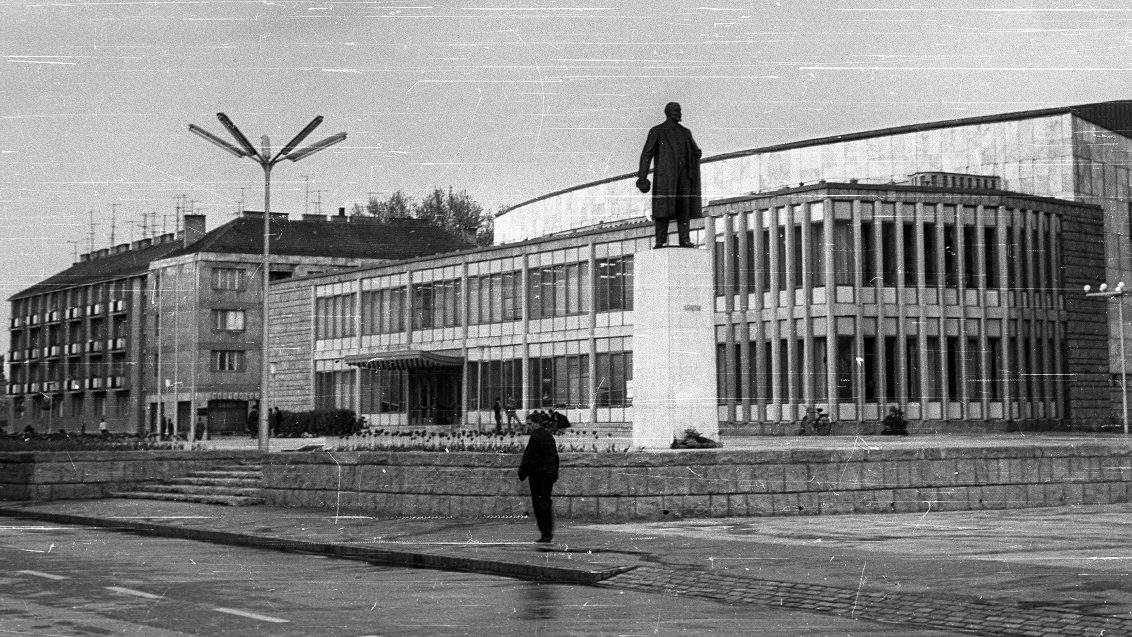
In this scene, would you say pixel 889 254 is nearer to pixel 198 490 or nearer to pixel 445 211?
pixel 198 490

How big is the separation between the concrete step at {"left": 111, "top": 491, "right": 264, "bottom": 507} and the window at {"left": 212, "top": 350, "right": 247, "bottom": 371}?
59.4 metres

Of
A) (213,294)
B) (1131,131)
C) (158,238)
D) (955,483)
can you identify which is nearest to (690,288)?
(955,483)

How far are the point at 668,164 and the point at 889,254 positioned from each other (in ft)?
109

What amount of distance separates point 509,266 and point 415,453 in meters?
45.3

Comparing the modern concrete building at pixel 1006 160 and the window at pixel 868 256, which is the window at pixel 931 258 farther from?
the modern concrete building at pixel 1006 160

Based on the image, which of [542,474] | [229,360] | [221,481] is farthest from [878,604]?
[229,360]

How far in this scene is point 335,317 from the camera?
8025 centimetres

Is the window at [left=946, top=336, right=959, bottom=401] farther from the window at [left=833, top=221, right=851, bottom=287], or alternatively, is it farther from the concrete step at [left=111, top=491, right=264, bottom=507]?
the concrete step at [left=111, top=491, right=264, bottom=507]

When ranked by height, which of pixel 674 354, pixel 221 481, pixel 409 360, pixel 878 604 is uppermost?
pixel 409 360

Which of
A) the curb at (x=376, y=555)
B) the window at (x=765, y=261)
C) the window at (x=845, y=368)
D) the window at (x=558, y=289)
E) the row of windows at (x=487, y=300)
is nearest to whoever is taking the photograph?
the curb at (x=376, y=555)

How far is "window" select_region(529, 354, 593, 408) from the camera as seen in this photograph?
64.8m

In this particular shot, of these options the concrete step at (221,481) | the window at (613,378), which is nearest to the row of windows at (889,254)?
the window at (613,378)

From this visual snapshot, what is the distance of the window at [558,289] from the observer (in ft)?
214

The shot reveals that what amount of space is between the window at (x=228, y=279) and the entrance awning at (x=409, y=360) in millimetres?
22731
